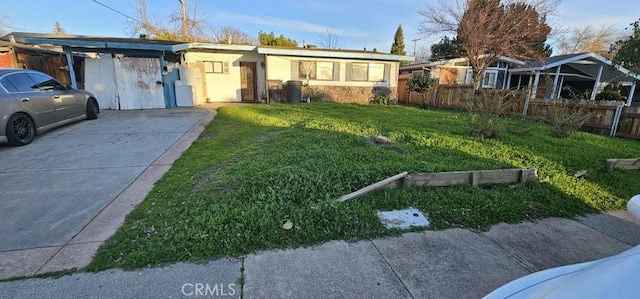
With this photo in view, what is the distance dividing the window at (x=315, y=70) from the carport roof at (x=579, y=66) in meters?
11.3

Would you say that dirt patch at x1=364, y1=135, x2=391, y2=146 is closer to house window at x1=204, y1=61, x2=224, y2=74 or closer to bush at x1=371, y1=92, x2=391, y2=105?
bush at x1=371, y1=92, x2=391, y2=105

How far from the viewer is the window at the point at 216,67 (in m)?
14.4

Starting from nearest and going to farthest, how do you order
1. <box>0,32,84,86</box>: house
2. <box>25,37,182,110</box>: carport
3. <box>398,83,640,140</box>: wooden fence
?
<box>398,83,640,140</box>: wooden fence, <box>25,37,182,110</box>: carport, <box>0,32,84,86</box>: house

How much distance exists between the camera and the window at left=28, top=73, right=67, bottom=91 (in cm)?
657

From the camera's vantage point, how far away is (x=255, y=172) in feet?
12.5

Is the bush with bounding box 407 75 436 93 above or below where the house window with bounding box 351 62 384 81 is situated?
below

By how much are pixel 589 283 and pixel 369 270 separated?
1417 mm

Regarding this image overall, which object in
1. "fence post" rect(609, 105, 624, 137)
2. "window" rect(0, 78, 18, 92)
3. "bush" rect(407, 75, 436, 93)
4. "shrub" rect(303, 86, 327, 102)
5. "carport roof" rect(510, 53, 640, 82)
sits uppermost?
"carport roof" rect(510, 53, 640, 82)

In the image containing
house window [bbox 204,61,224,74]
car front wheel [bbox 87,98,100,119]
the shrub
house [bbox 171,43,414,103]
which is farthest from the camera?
the shrub

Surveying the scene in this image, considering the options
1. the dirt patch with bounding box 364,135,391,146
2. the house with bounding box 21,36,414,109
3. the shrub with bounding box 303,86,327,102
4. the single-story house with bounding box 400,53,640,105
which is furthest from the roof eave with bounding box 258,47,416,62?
the dirt patch with bounding box 364,135,391,146

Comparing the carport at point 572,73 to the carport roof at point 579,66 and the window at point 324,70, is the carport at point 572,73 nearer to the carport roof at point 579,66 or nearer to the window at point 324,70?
the carport roof at point 579,66

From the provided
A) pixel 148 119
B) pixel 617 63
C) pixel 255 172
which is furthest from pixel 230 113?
pixel 617 63

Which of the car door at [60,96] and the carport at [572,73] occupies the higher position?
the carport at [572,73]

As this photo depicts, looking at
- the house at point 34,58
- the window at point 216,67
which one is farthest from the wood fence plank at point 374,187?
the house at point 34,58
